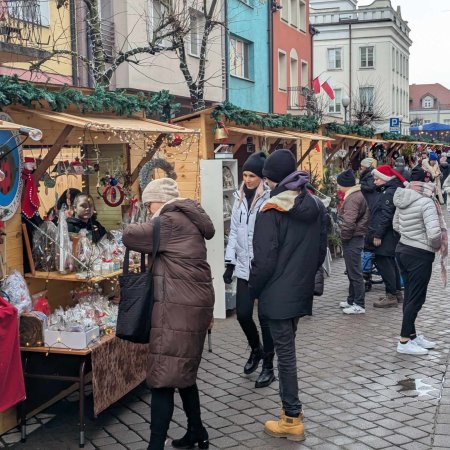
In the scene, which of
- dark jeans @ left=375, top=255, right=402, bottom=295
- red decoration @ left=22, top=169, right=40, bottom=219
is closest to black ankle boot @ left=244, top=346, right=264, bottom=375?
red decoration @ left=22, top=169, right=40, bottom=219

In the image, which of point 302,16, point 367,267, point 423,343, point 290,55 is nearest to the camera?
point 423,343

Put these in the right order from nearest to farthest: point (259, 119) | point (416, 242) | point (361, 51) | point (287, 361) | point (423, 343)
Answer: point (287, 361) < point (416, 242) < point (423, 343) < point (259, 119) < point (361, 51)

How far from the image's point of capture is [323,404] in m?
5.71

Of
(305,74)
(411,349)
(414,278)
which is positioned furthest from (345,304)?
(305,74)

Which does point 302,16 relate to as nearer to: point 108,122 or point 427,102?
point 108,122

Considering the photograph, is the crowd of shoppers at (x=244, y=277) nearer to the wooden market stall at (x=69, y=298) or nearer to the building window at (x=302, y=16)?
the wooden market stall at (x=69, y=298)

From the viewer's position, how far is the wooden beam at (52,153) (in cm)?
569

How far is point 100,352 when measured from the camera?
5199 millimetres

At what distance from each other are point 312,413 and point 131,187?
3.22 metres

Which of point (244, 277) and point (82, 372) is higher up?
point (244, 277)

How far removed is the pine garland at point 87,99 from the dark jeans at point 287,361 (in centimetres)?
251

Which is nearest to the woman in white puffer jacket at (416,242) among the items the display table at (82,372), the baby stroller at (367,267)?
the display table at (82,372)

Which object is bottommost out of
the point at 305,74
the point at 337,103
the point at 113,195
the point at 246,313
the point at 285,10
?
the point at 246,313

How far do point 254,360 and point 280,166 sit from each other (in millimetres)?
2159
